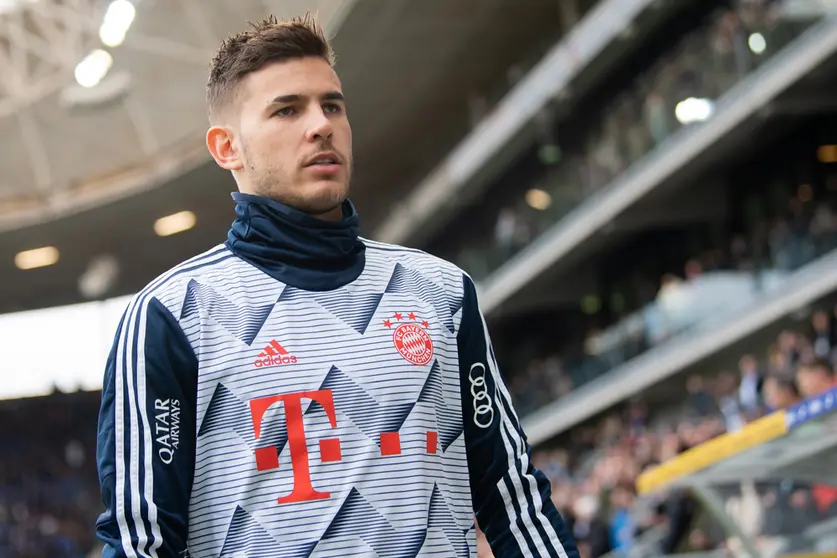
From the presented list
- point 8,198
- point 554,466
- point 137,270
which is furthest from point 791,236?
point 137,270

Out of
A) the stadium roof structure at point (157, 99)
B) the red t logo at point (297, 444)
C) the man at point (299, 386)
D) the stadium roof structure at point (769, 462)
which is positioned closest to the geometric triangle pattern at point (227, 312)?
the man at point (299, 386)

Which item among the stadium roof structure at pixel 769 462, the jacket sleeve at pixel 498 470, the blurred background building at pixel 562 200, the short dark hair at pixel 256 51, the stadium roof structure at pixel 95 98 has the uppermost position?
the stadium roof structure at pixel 95 98

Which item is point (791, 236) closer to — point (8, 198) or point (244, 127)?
point (244, 127)

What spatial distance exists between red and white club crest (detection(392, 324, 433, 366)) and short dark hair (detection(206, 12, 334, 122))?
0.52 meters

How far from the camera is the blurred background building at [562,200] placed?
1708cm

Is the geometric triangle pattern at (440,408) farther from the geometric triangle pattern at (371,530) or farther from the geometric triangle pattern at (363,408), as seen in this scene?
the geometric triangle pattern at (371,530)

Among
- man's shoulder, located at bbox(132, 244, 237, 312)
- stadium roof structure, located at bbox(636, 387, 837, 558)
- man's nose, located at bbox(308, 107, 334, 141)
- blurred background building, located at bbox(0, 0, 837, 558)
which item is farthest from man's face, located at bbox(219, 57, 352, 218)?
blurred background building, located at bbox(0, 0, 837, 558)

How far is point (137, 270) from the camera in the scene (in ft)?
141

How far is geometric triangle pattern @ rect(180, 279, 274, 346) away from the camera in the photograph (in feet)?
8.04

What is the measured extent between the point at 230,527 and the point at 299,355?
0.31m

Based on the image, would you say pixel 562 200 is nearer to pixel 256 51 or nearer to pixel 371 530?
pixel 256 51

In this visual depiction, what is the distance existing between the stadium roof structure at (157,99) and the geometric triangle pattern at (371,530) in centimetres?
2649

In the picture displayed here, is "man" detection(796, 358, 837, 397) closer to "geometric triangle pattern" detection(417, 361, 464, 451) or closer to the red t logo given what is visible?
"geometric triangle pattern" detection(417, 361, 464, 451)

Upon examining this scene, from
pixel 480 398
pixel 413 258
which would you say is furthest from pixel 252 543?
pixel 413 258
